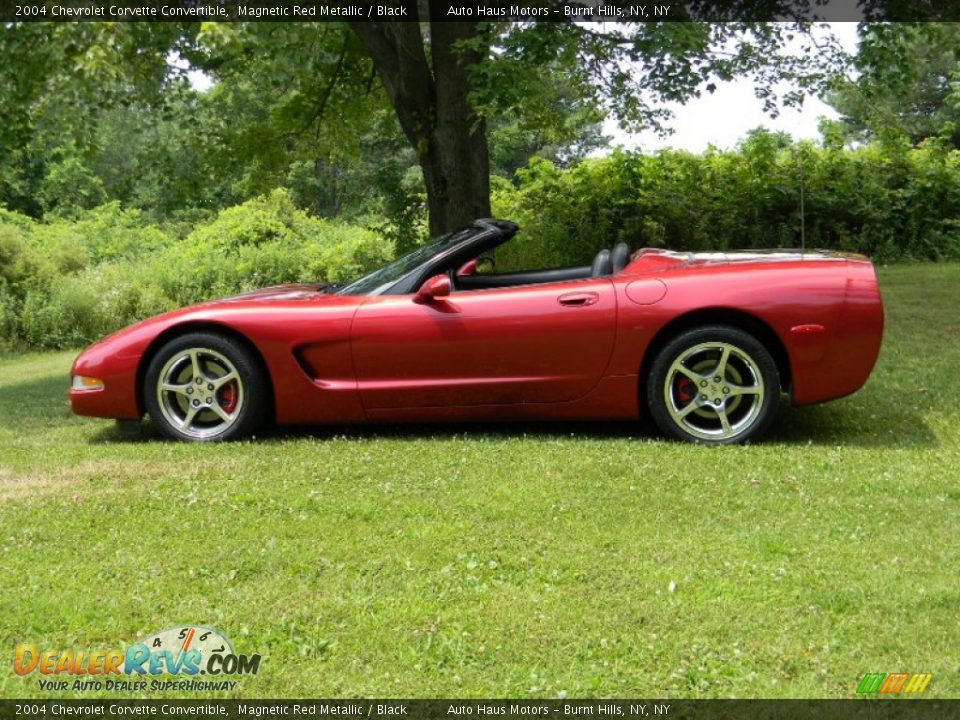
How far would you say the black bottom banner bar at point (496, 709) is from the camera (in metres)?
2.89

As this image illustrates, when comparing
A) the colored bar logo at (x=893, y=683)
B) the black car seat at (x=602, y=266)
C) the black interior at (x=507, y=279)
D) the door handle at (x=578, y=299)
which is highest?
the black car seat at (x=602, y=266)

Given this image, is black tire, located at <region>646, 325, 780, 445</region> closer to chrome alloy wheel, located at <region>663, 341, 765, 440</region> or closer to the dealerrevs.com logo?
chrome alloy wheel, located at <region>663, 341, 765, 440</region>

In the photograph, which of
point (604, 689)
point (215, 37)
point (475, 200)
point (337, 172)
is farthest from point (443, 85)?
point (337, 172)

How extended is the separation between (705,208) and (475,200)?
5998 mm

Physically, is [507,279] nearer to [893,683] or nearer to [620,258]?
[620,258]

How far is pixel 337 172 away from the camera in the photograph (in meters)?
44.3

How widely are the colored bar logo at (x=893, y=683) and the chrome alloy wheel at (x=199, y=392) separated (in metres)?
4.16

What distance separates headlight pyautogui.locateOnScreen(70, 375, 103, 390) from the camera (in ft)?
21.1

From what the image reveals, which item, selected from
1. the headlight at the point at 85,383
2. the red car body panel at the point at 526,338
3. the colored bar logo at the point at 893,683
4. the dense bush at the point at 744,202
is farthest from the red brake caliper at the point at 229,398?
the dense bush at the point at 744,202

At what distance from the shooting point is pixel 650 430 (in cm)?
640

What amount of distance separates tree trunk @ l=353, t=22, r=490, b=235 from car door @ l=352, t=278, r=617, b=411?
5.67 meters

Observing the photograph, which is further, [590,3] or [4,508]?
[590,3]

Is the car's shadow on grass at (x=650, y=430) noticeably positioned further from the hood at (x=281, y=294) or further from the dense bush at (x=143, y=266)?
the dense bush at (x=143, y=266)

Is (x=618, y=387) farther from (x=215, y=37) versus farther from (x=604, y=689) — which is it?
(x=215, y=37)
